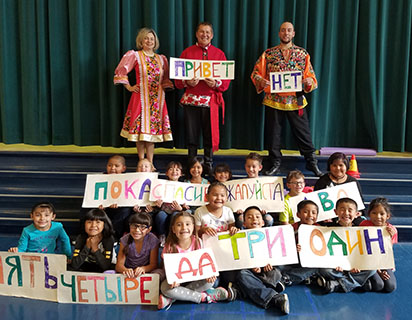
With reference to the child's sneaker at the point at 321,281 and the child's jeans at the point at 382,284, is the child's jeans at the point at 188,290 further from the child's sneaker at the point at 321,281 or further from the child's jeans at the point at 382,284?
the child's jeans at the point at 382,284

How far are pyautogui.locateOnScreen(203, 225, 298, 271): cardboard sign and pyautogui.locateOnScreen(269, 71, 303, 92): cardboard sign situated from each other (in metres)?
1.63

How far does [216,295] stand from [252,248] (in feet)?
1.22

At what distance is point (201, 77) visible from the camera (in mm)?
3789

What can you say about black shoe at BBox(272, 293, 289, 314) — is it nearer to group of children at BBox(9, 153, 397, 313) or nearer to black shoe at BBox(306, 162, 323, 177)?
group of children at BBox(9, 153, 397, 313)

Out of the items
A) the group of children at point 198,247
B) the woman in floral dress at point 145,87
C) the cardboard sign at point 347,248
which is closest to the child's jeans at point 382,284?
the group of children at point 198,247

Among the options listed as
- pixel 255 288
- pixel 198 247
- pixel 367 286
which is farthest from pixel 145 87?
→ pixel 367 286

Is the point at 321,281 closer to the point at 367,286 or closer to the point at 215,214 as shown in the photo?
the point at 367,286

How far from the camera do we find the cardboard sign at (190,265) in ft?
8.00

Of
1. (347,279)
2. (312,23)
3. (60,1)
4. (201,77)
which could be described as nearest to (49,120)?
(60,1)

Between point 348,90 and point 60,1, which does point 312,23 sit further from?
point 60,1

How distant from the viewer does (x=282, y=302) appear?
2451mm

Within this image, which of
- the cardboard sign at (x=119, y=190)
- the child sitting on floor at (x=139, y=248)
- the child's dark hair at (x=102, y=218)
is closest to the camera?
the child sitting on floor at (x=139, y=248)

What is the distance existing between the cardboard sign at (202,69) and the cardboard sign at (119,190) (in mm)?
1053

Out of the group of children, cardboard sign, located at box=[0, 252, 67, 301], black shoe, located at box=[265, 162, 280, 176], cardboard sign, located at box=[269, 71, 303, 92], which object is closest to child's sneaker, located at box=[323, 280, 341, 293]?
the group of children
